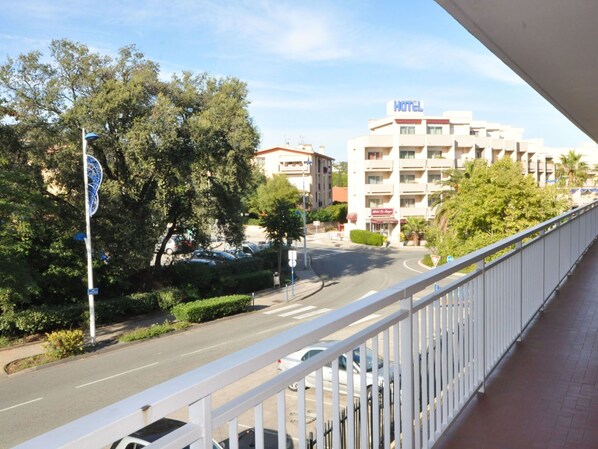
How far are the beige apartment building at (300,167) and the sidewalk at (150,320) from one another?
3701cm

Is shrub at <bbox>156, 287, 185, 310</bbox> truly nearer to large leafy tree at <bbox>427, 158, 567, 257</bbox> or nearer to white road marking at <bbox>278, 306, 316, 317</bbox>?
white road marking at <bbox>278, 306, 316, 317</bbox>

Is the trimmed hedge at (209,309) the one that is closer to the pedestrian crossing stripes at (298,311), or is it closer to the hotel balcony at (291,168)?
the pedestrian crossing stripes at (298,311)

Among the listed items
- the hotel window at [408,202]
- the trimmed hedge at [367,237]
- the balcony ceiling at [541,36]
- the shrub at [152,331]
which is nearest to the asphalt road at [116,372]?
the shrub at [152,331]

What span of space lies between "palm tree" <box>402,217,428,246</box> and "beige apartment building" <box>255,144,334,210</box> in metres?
21.5

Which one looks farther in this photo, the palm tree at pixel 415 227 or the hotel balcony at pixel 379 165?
the hotel balcony at pixel 379 165

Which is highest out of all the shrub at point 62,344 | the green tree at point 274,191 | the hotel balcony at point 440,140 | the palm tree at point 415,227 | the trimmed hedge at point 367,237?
the hotel balcony at point 440,140

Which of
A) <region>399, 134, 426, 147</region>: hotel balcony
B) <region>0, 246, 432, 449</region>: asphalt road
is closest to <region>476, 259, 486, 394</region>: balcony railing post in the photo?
<region>0, 246, 432, 449</region>: asphalt road

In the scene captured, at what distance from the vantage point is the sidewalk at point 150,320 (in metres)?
18.5

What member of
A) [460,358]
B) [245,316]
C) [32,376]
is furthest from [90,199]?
[460,358]

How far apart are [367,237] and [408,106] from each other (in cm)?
1699

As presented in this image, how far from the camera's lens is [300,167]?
2940 inches

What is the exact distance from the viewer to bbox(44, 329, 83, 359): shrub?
17875 mm

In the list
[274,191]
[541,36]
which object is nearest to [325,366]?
[541,36]

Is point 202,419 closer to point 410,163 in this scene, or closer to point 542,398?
point 542,398
